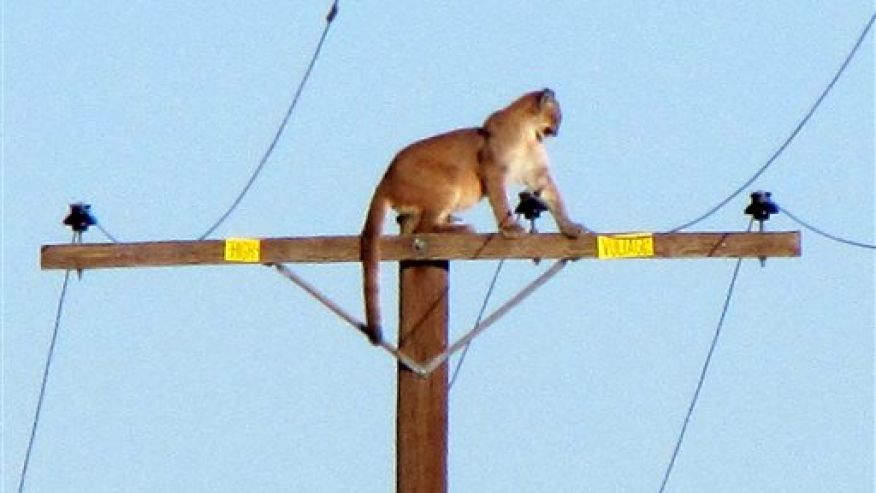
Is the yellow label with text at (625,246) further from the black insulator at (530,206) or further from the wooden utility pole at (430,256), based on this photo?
the black insulator at (530,206)

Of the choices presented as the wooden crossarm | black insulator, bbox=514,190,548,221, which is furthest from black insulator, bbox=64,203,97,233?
black insulator, bbox=514,190,548,221

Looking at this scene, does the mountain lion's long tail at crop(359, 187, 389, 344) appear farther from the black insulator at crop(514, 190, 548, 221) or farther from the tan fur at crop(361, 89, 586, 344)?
the black insulator at crop(514, 190, 548, 221)

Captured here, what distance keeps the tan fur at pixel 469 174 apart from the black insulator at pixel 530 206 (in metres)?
0.07

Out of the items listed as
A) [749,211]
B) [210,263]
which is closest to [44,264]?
[210,263]

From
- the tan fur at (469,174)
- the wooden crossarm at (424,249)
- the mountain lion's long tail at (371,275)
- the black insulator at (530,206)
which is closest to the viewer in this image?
the wooden crossarm at (424,249)

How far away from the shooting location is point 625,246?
15281 mm

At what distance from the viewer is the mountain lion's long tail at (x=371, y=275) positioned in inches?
613

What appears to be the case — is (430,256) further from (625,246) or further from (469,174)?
(469,174)

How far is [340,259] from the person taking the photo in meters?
15.7

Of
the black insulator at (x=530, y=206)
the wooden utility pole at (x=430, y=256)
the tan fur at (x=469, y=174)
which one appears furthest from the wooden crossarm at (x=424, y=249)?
the black insulator at (x=530, y=206)

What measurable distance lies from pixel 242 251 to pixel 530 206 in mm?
1542

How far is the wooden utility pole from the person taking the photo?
15.1 metres

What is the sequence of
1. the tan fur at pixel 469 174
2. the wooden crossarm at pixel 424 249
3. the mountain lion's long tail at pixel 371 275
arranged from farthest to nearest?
the tan fur at pixel 469 174 → the mountain lion's long tail at pixel 371 275 → the wooden crossarm at pixel 424 249

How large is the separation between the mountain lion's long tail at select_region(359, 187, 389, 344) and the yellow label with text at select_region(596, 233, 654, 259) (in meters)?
1.12
